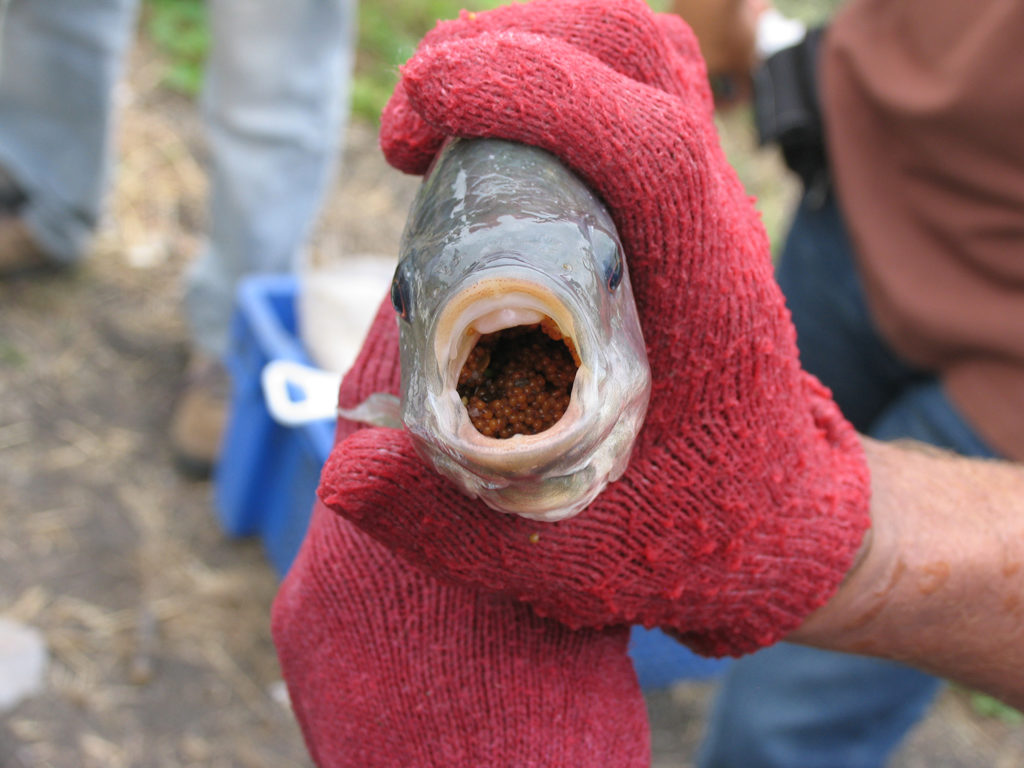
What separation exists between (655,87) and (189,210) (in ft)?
9.81

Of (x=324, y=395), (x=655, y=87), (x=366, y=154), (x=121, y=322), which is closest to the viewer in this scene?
(x=655, y=87)

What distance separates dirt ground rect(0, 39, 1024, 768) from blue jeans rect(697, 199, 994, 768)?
0.51 m

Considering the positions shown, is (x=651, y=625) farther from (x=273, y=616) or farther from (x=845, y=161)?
(x=845, y=161)

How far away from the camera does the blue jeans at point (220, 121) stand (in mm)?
2357

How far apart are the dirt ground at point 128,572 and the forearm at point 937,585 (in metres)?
1.39

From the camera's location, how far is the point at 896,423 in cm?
175

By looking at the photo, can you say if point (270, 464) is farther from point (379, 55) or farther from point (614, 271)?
point (379, 55)

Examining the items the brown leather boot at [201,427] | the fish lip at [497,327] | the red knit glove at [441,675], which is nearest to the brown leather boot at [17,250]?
the brown leather boot at [201,427]

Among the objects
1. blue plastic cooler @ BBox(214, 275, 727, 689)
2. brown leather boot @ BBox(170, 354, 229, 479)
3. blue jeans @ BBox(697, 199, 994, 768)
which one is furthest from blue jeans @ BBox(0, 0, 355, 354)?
blue jeans @ BBox(697, 199, 994, 768)

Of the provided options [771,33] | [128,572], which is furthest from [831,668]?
[128,572]

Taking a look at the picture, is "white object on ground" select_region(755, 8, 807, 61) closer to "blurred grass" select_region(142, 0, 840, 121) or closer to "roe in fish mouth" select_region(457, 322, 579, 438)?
"roe in fish mouth" select_region(457, 322, 579, 438)

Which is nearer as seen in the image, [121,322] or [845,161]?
[845,161]

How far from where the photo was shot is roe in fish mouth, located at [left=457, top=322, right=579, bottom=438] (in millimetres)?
839

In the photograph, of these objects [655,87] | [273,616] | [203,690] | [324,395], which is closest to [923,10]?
[655,87]
